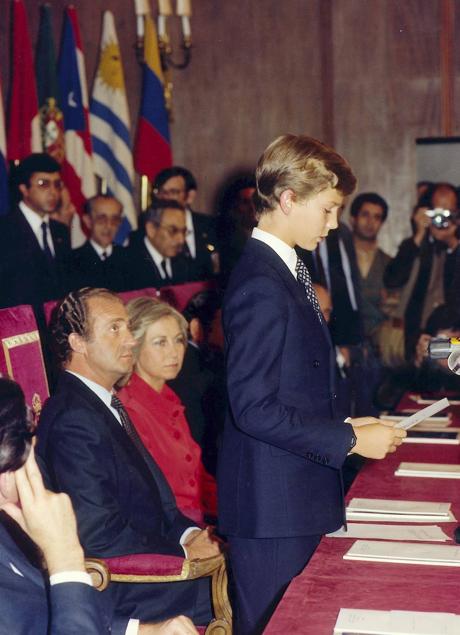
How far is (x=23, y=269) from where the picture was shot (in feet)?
16.9

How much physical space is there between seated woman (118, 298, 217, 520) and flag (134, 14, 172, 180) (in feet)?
11.3

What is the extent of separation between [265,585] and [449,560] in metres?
0.44

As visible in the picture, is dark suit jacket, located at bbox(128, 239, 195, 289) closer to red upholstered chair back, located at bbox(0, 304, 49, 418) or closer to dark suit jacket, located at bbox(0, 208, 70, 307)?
dark suit jacket, located at bbox(0, 208, 70, 307)

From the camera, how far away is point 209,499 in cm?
381

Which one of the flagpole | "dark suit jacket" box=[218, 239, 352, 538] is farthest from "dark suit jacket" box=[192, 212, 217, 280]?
"dark suit jacket" box=[218, 239, 352, 538]

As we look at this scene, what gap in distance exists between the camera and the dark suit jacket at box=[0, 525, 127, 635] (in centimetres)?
148

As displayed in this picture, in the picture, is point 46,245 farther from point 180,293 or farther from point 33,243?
point 180,293

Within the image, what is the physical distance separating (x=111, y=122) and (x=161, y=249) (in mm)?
1503

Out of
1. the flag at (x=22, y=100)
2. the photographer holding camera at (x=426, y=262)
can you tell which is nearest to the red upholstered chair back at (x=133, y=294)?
the flag at (x=22, y=100)

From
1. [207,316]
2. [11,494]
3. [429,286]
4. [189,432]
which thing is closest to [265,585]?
[11,494]

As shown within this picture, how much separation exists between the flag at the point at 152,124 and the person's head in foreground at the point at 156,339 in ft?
11.3

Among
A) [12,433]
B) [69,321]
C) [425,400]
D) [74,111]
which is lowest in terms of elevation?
[425,400]

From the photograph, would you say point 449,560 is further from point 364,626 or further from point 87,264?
point 87,264

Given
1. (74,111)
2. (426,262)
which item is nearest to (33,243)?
(74,111)
